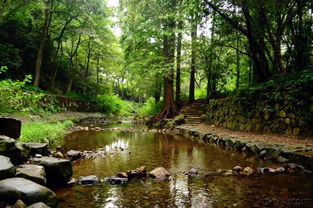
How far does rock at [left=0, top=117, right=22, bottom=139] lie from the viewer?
413cm

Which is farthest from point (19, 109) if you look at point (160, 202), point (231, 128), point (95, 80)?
point (95, 80)

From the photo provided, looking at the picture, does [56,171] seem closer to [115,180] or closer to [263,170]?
[115,180]

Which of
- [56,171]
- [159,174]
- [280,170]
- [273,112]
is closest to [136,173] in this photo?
[159,174]

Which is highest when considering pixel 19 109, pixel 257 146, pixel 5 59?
pixel 5 59

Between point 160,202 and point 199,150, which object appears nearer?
point 160,202

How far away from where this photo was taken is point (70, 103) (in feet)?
57.0

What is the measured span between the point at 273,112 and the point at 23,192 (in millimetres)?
7241

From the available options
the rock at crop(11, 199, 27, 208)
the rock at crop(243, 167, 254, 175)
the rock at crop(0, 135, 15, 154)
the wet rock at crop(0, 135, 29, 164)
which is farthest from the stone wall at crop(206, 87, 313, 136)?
the rock at crop(0, 135, 15, 154)

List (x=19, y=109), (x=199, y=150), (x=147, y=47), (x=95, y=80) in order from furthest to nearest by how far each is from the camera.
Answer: (x=95, y=80), (x=147, y=47), (x=199, y=150), (x=19, y=109)

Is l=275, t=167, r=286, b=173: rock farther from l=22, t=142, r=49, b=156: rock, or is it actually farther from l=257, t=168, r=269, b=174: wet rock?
l=22, t=142, r=49, b=156: rock

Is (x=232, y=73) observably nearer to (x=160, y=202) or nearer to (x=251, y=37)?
(x=251, y=37)

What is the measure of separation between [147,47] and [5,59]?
9380 mm

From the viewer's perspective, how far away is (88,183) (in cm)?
331

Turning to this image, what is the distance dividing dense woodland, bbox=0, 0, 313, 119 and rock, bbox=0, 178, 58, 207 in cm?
785
